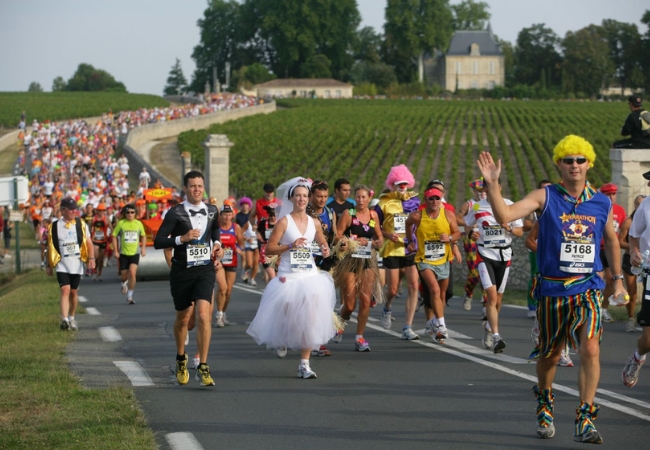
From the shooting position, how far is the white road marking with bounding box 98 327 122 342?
1336cm

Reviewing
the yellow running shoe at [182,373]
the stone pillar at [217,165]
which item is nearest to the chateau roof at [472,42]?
the stone pillar at [217,165]

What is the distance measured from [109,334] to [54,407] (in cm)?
557

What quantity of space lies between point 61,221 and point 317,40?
144862mm

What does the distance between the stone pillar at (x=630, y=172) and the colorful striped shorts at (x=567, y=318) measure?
11.1 m

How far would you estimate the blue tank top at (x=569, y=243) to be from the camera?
7.26 metres

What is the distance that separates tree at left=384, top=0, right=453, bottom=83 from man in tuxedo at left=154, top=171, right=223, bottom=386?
495ft

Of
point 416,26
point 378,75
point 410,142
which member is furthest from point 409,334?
point 416,26

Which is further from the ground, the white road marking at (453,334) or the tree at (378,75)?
the tree at (378,75)

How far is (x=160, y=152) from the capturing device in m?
72.4

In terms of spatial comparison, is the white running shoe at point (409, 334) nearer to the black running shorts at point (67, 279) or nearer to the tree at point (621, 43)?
the black running shorts at point (67, 279)

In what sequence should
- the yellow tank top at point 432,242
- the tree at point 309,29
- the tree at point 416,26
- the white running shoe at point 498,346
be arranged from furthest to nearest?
the tree at point 416,26, the tree at point 309,29, the yellow tank top at point 432,242, the white running shoe at point 498,346

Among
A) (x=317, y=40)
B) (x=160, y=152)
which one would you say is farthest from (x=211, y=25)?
(x=160, y=152)

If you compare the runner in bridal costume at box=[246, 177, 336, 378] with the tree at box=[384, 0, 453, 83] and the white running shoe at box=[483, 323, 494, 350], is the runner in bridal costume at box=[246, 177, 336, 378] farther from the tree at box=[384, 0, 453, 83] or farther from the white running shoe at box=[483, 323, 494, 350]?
the tree at box=[384, 0, 453, 83]

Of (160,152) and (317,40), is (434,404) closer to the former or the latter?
(160,152)
